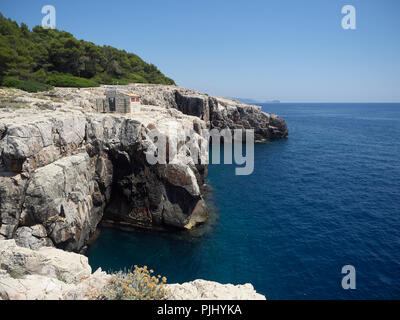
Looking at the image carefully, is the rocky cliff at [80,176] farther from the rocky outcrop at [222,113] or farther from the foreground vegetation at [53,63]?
the rocky outcrop at [222,113]

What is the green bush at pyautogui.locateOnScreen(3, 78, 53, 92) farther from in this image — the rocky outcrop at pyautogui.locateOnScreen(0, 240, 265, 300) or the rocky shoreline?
the rocky outcrop at pyautogui.locateOnScreen(0, 240, 265, 300)

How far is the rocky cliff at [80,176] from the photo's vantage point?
20125 millimetres

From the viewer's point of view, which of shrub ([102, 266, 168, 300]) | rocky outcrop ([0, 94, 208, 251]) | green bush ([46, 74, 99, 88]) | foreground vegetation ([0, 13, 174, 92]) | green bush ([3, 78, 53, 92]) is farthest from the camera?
green bush ([46, 74, 99, 88])

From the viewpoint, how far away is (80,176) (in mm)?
25141

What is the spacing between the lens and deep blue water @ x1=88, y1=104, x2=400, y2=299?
21.9 m

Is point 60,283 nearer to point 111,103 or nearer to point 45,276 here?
point 45,276

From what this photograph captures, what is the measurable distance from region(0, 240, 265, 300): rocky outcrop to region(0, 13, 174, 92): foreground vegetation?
38.1 metres

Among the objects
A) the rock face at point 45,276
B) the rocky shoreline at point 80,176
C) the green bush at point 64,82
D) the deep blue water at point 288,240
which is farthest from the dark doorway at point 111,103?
the rock face at point 45,276

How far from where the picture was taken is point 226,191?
39906 millimetres

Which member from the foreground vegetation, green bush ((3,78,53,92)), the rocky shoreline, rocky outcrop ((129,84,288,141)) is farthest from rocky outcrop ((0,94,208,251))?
rocky outcrop ((129,84,288,141))

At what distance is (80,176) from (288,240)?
22959mm

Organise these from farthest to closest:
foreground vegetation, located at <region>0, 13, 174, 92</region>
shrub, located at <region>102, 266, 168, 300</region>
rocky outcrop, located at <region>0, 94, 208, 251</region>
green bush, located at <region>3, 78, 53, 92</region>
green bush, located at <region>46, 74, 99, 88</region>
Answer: green bush, located at <region>46, 74, 99, 88</region>, foreground vegetation, located at <region>0, 13, 174, 92</region>, green bush, located at <region>3, 78, 53, 92</region>, rocky outcrop, located at <region>0, 94, 208, 251</region>, shrub, located at <region>102, 266, 168, 300</region>
